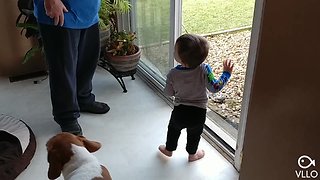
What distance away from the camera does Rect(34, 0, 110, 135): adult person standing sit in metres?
1.90

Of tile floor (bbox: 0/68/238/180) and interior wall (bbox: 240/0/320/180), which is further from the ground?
interior wall (bbox: 240/0/320/180)

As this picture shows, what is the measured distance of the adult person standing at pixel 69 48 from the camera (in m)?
1.90

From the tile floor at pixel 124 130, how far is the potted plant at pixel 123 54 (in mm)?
186

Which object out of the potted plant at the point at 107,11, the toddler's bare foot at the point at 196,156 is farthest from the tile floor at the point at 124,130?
the potted plant at the point at 107,11

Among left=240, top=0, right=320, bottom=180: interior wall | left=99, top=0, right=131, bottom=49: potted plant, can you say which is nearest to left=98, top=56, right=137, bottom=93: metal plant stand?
left=99, top=0, right=131, bottom=49: potted plant

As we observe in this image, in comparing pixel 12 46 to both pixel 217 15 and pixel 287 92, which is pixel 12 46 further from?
pixel 287 92

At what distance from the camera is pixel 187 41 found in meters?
1.68

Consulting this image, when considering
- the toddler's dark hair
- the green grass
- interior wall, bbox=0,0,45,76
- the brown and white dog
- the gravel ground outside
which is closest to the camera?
the brown and white dog

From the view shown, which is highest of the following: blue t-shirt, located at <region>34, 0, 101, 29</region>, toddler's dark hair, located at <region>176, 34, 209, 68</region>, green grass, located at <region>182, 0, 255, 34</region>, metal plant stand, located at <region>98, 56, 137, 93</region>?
blue t-shirt, located at <region>34, 0, 101, 29</region>

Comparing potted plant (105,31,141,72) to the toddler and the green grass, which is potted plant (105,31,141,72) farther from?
the toddler

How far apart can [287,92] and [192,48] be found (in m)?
0.60

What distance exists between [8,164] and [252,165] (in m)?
1.19

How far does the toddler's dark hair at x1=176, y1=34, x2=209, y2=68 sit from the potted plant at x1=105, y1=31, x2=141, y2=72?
3.21 feet

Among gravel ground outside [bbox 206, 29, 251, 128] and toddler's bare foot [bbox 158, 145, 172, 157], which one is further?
gravel ground outside [bbox 206, 29, 251, 128]
